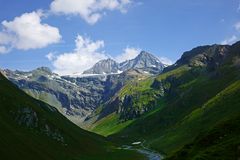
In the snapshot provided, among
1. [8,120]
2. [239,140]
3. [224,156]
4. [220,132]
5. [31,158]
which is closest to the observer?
[224,156]

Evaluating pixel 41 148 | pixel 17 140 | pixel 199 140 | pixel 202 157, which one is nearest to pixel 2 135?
pixel 17 140

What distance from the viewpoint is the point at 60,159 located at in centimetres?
18338

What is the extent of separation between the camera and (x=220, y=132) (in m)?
89.8

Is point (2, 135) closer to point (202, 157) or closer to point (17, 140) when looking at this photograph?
point (17, 140)

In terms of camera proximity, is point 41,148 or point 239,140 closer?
point 239,140

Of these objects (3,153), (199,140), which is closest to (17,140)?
(3,153)

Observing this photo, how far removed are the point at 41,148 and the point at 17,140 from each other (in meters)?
17.2

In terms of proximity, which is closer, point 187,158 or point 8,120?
point 187,158

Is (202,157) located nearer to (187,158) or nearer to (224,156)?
(224,156)

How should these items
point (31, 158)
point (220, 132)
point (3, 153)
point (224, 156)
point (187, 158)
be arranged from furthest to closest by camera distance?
point (31, 158) → point (3, 153) → point (220, 132) → point (187, 158) → point (224, 156)

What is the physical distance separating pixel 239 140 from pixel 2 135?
109467 millimetres

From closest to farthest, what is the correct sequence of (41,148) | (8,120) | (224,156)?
1. (224,156)
2. (41,148)
3. (8,120)

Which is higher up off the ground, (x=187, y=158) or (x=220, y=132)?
(x=220, y=132)

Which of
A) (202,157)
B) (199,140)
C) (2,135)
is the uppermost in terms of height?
(2,135)
